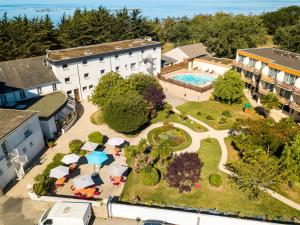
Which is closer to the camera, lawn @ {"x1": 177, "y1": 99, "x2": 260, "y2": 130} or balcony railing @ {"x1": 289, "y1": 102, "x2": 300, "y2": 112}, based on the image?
balcony railing @ {"x1": 289, "y1": 102, "x2": 300, "y2": 112}

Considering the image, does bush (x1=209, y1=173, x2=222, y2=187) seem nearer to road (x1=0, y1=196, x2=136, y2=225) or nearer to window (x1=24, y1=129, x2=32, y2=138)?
road (x1=0, y1=196, x2=136, y2=225)

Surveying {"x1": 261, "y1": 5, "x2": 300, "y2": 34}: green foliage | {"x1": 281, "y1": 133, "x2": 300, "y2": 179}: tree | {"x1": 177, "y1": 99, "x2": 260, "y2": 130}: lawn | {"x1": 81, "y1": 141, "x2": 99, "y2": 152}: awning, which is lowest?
{"x1": 177, "y1": 99, "x2": 260, "y2": 130}: lawn

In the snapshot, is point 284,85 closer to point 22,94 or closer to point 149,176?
point 149,176

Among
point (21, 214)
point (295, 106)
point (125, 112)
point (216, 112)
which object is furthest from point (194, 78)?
point (21, 214)

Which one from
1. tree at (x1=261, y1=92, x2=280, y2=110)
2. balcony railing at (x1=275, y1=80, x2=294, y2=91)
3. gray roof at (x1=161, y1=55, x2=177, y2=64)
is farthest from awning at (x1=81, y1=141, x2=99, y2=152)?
→ gray roof at (x1=161, y1=55, x2=177, y2=64)

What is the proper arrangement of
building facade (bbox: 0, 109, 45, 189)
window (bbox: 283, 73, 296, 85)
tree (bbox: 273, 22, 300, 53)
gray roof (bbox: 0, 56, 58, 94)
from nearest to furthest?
building facade (bbox: 0, 109, 45, 189) < gray roof (bbox: 0, 56, 58, 94) < window (bbox: 283, 73, 296, 85) < tree (bbox: 273, 22, 300, 53)

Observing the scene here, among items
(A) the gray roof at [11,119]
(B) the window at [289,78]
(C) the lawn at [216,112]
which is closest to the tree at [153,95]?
(C) the lawn at [216,112]

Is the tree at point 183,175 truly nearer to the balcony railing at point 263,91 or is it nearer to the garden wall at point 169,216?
the garden wall at point 169,216
